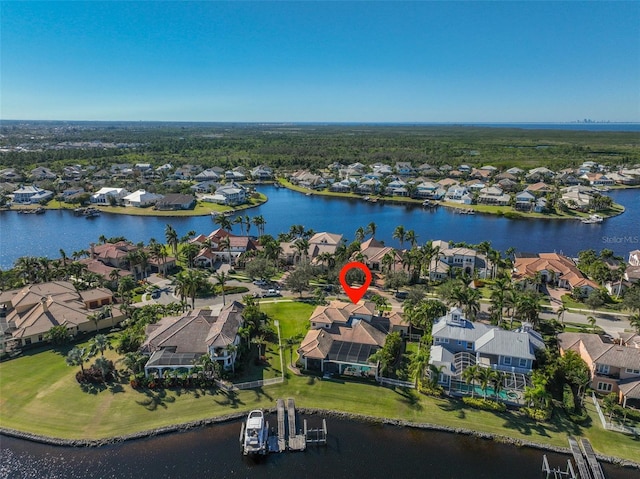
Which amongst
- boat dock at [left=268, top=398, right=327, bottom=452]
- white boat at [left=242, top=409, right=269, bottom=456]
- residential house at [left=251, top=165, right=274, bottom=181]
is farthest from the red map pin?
residential house at [left=251, top=165, right=274, bottom=181]

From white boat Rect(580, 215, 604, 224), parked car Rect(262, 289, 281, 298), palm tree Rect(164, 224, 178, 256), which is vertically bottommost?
parked car Rect(262, 289, 281, 298)

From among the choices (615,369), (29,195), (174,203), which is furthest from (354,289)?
(29,195)

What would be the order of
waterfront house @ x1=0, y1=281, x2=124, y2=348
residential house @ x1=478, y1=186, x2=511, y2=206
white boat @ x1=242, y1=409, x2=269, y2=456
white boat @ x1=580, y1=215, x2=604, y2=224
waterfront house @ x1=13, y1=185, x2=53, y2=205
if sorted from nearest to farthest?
white boat @ x1=242, y1=409, x2=269, y2=456 < waterfront house @ x1=0, y1=281, x2=124, y2=348 < white boat @ x1=580, y1=215, x2=604, y2=224 < waterfront house @ x1=13, y1=185, x2=53, y2=205 < residential house @ x1=478, y1=186, x2=511, y2=206

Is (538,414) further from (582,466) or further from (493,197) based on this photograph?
(493,197)

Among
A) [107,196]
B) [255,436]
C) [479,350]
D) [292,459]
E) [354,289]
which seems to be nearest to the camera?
[292,459]

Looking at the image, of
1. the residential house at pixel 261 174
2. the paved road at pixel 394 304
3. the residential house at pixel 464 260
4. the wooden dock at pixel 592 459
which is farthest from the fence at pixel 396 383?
the residential house at pixel 261 174

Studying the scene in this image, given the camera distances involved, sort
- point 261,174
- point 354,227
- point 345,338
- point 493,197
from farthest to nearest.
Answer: point 261,174 → point 493,197 → point 354,227 → point 345,338

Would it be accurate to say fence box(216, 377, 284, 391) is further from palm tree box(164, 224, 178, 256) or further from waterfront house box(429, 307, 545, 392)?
palm tree box(164, 224, 178, 256)
